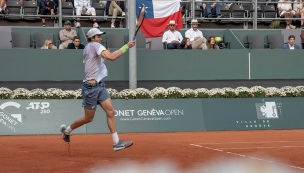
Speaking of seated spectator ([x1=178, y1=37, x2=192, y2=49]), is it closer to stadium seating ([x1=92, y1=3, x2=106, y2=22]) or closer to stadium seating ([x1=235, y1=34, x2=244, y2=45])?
stadium seating ([x1=235, y1=34, x2=244, y2=45])

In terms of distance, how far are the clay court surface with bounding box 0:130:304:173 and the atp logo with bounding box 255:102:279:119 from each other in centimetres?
161

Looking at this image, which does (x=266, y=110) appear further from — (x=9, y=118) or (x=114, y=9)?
(x=9, y=118)

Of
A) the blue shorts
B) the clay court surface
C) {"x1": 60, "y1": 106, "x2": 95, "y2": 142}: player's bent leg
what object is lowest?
the clay court surface

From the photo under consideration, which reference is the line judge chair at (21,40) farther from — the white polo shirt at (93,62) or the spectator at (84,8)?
the white polo shirt at (93,62)

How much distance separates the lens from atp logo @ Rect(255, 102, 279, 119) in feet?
38.0

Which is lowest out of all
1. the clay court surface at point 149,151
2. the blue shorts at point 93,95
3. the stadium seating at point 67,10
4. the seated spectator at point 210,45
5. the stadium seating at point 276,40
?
the clay court surface at point 149,151

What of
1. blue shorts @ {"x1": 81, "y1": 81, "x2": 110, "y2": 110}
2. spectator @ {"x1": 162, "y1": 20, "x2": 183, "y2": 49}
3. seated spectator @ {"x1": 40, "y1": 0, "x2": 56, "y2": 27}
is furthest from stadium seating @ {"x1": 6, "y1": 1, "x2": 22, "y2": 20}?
blue shorts @ {"x1": 81, "y1": 81, "x2": 110, "y2": 110}

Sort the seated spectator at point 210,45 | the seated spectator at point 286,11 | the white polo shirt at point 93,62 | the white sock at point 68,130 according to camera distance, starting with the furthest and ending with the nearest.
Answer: the seated spectator at point 286,11 < the seated spectator at point 210,45 < the white sock at point 68,130 < the white polo shirt at point 93,62

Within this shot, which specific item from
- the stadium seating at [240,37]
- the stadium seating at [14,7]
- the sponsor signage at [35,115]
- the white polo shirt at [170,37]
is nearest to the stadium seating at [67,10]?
the stadium seating at [14,7]

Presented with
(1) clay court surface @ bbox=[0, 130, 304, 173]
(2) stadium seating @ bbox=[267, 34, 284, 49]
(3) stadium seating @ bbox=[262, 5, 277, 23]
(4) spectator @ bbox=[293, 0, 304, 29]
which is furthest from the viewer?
(3) stadium seating @ bbox=[262, 5, 277, 23]

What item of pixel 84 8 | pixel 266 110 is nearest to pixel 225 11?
pixel 84 8

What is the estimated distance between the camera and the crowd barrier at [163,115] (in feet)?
35.1

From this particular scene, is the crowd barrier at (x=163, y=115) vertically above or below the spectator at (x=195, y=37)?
below

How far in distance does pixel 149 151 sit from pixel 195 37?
7996 millimetres
